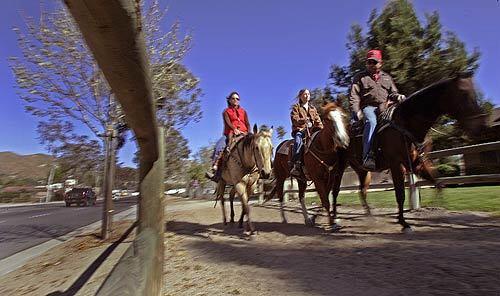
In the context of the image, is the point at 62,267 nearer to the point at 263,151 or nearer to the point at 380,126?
the point at 263,151

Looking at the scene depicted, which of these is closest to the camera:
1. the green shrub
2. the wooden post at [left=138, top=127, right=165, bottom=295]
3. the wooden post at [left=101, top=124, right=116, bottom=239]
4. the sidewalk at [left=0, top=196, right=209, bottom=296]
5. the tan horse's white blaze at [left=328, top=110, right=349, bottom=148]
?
the wooden post at [left=138, top=127, right=165, bottom=295]

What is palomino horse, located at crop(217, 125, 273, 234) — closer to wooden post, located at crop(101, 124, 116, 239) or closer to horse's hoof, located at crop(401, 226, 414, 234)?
horse's hoof, located at crop(401, 226, 414, 234)

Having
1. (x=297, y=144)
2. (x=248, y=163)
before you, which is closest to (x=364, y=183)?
(x=297, y=144)

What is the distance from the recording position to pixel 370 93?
7.04 metres

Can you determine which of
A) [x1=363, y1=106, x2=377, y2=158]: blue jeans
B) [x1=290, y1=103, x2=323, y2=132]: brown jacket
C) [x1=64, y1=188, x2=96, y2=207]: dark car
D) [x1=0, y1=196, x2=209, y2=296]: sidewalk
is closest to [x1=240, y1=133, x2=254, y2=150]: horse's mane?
[x1=290, y1=103, x2=323, y2=132]: brown jacket

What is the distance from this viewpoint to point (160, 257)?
2.94 metres

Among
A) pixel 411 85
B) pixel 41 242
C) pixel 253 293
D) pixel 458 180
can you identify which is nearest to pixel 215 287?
pixel 253 293

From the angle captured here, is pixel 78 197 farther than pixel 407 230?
Yes

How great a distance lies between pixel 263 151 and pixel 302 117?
76.7 inches

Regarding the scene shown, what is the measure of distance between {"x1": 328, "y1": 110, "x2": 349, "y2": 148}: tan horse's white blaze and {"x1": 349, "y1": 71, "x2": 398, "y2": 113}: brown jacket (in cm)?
35

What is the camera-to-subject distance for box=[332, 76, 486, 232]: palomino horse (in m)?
5.57

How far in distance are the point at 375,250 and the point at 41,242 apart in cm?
1037

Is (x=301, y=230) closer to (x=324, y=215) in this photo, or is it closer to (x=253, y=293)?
(x=324, y=215)

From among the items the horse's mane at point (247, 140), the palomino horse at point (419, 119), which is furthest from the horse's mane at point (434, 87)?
the horse's mane at point (247, 140)
